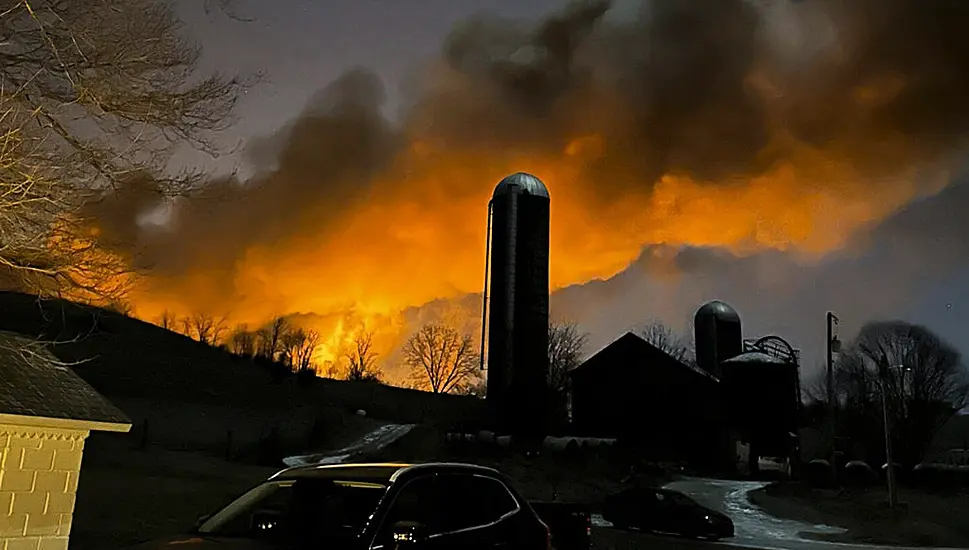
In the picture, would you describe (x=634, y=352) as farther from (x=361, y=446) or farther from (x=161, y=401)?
(x=161, y=401)

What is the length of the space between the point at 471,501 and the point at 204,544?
192 cm

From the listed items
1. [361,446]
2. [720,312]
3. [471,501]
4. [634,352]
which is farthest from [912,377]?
[471,501]

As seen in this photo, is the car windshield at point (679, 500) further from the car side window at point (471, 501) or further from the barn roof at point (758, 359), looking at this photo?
the barn roof at point (758, 359)

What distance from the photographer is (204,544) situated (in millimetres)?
4773

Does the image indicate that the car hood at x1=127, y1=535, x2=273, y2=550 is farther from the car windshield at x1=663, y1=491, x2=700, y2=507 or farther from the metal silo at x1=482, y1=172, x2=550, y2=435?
the metal silo at x1=482, y1=172, x2=550, y2=435

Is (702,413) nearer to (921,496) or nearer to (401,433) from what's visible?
(921,496)

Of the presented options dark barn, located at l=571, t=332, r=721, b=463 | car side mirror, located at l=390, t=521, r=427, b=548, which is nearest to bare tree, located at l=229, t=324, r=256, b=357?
dark barn, located at l=571, t=332, r=721, b=463

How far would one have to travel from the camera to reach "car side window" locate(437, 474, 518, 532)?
547cm

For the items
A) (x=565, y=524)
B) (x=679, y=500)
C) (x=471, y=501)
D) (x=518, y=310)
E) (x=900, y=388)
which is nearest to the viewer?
(x=471, y=501)

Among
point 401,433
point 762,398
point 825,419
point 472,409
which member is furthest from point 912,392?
point 401,433

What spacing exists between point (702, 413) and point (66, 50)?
118 feet

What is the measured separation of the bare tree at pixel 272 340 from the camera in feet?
211

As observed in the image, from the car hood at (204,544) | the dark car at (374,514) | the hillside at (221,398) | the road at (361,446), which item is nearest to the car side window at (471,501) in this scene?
the dark car at (374,514)

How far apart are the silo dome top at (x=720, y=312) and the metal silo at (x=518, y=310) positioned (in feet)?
56.4
